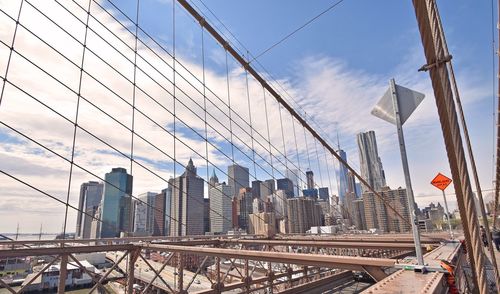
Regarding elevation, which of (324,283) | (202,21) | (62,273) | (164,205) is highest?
(202,21)

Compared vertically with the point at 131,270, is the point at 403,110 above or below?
above

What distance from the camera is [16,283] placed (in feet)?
162

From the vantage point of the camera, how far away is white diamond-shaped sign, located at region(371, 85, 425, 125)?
2523 mm

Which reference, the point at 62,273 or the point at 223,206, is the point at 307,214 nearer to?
the point at 223,206

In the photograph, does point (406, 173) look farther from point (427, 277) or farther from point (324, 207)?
point (324, 207)

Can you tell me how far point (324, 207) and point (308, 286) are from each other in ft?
141

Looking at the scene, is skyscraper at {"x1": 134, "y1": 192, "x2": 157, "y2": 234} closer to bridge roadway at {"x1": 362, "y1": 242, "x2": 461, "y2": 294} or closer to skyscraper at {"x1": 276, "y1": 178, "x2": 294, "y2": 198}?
skyscraper at {"x1": 276, "y1": 178, "x2": 294, "y2": 198}

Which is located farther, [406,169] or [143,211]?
[143,211]

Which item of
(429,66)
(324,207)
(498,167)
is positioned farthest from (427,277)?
(324,207)

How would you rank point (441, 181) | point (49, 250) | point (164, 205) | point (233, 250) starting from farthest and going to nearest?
1. point (164, 205)
2. point (441, 181)
3. point (49, 250)
4. point (233, 250)

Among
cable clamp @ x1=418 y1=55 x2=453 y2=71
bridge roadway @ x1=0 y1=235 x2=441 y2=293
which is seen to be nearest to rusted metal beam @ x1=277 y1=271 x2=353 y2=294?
bridge roadway @ x1=0 y1=235 x2=441 y2=293

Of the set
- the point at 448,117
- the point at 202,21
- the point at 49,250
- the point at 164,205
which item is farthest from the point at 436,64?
the point at 164,205

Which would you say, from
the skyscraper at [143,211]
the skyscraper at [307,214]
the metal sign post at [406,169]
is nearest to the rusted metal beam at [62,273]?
the metal sign post at [406,169]

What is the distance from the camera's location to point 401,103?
2.58 m
